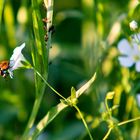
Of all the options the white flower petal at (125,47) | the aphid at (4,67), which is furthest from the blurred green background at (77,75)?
the aphid at (4,67)

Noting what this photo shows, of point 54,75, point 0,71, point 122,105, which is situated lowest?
point 122,105

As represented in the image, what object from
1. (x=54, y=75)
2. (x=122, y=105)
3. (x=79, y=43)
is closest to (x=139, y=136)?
(x=122, y=105)

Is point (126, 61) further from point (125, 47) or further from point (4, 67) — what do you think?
point (4, 67)

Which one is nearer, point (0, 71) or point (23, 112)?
point (0, 71)

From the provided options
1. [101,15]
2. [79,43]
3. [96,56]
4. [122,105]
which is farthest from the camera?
[79,43]

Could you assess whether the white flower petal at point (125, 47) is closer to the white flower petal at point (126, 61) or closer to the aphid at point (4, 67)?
the white flower petal at point (126, 61)

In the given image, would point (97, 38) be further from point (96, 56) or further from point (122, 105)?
point (122, 105)

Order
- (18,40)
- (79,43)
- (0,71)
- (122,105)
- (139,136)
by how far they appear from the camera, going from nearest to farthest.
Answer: (0,71) < (139,136) < (122,105) < (18,40) < (79,43)

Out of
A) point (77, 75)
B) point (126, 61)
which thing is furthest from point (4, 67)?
point (77, 75)
